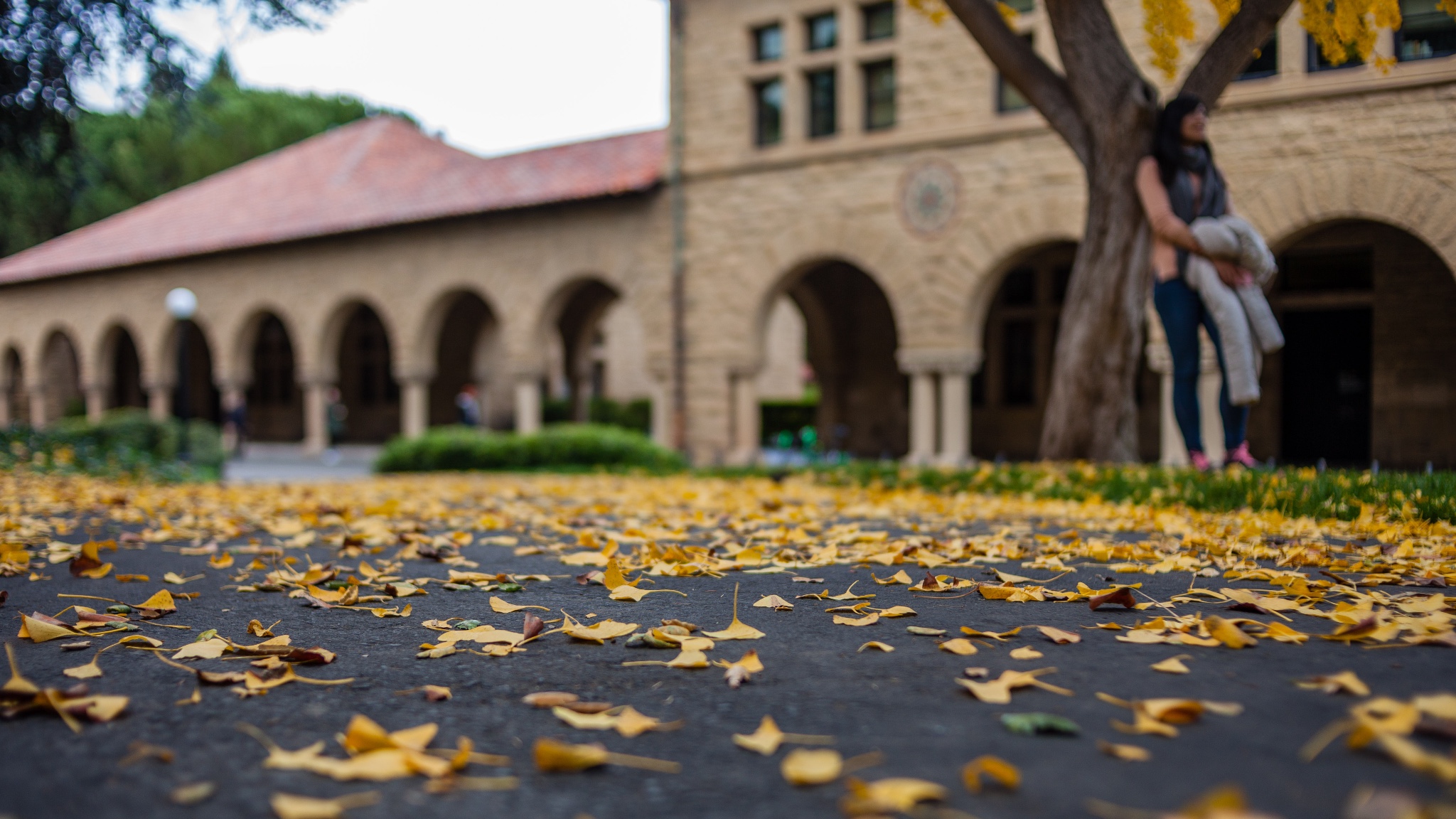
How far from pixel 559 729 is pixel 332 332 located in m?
21.8

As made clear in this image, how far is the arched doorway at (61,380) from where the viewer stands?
29.5 metres

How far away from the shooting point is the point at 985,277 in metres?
13.8

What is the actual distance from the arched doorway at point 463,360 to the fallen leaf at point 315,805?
84.4 feet

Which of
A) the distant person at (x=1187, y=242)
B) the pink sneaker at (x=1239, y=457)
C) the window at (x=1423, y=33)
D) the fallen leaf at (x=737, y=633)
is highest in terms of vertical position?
the window at (x=1423, y=33)

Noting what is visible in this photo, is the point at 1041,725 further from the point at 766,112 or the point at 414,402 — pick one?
the point at 414,402

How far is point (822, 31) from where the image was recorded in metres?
15.6

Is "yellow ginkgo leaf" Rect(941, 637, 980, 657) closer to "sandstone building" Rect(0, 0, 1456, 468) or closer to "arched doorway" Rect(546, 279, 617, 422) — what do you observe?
"sandstone building" Rect(0, 0, 1456, 468)

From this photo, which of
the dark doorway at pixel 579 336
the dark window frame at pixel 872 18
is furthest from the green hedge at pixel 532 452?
the dark doorway at pixel 579 336

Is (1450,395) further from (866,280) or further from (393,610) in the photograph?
(393,610)

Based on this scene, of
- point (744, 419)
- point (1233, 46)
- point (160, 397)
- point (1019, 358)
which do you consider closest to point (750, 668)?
point (1233, 46)

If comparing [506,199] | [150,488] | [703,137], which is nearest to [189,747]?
[150,488]

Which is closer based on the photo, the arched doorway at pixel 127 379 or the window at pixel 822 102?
the window at pixel 822 102

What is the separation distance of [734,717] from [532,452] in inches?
489

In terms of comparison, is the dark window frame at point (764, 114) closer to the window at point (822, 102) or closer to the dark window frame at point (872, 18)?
the window at point (822, 102)
